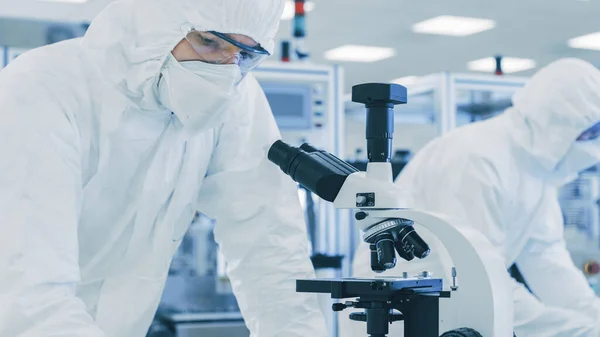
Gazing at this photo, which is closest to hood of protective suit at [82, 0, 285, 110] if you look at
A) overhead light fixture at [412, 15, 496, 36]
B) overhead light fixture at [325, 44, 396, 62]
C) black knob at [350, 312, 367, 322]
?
black knob at [350, 312, 367, 322]

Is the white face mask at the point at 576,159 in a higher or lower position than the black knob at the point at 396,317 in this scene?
higher

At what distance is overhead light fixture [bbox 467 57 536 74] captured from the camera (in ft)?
29.2

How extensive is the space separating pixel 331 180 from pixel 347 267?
1.78 m

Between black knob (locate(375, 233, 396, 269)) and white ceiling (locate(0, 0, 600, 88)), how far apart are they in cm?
520

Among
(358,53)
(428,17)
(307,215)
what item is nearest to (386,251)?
(307,215)

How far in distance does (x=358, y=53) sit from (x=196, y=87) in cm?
745

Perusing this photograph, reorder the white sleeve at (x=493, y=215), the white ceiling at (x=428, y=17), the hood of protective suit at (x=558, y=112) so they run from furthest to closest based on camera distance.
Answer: the white ceiling at (x=428, y=17) → the hood of protective suit at (x=558, y=112) → the white sleeve at (x=493, y=215)

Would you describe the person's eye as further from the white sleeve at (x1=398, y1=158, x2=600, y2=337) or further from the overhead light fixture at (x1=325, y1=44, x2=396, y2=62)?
the overhead light fixture at (x1=325, y1=44, x2=396, y2=62)

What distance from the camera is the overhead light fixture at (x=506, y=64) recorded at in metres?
8.89

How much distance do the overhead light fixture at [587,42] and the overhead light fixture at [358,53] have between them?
1.77 meters

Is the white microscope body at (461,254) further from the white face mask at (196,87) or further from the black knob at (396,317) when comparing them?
the white face mask at (196,87)

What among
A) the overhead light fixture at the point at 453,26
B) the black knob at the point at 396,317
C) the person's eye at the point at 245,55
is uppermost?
the overhead light fixture at the point at 453,26

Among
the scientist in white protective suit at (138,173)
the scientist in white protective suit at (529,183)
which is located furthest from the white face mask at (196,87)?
the scientist in white protective suit at (529,183)

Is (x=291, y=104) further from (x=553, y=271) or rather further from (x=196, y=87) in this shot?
(x=196, y=87)
